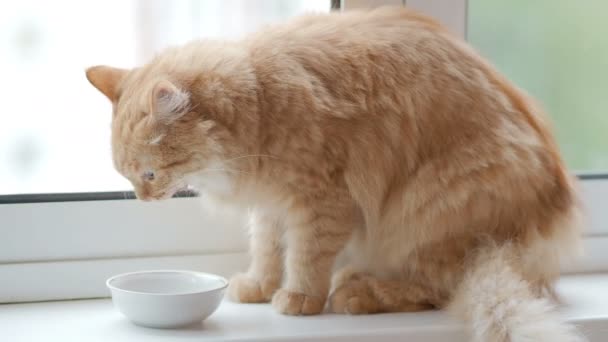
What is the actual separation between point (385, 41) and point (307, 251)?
414 mm

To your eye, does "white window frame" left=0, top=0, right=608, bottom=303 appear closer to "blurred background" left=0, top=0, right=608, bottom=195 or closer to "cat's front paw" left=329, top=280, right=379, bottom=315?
"blurred background" left=0, top=0, right=608, bottom=195

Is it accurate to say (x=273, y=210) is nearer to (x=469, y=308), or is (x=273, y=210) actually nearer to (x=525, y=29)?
(x=469, y=308)

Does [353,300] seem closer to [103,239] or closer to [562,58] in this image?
[103,239]

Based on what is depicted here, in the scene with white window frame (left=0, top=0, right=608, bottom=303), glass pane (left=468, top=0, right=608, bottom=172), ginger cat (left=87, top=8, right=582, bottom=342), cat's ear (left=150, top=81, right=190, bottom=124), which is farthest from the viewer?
glass pane (left=468, top=0, right=608, bottom=172)

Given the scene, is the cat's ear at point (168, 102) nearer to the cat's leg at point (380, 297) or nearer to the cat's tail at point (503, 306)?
the cat's leg at point (380, 297)

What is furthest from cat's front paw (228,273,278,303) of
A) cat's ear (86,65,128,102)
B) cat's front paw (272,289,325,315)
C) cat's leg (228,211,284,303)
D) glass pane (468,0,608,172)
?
glass pane (468,0,608,172)

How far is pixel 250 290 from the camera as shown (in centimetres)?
157

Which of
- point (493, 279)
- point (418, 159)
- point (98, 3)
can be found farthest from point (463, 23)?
point (98, 3)

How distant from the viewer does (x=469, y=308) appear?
4.60ft

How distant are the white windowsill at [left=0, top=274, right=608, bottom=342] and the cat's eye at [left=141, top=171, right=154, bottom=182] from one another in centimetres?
26

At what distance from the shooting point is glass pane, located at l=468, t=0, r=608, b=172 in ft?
5.98

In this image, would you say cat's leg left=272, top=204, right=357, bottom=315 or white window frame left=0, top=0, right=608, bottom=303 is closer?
cat's leg left=272, top=204, right=357, bottom=315

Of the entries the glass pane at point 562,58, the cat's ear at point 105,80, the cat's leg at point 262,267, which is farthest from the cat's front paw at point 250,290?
the glass pane at point 562,58

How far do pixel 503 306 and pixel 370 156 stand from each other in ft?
1.15
